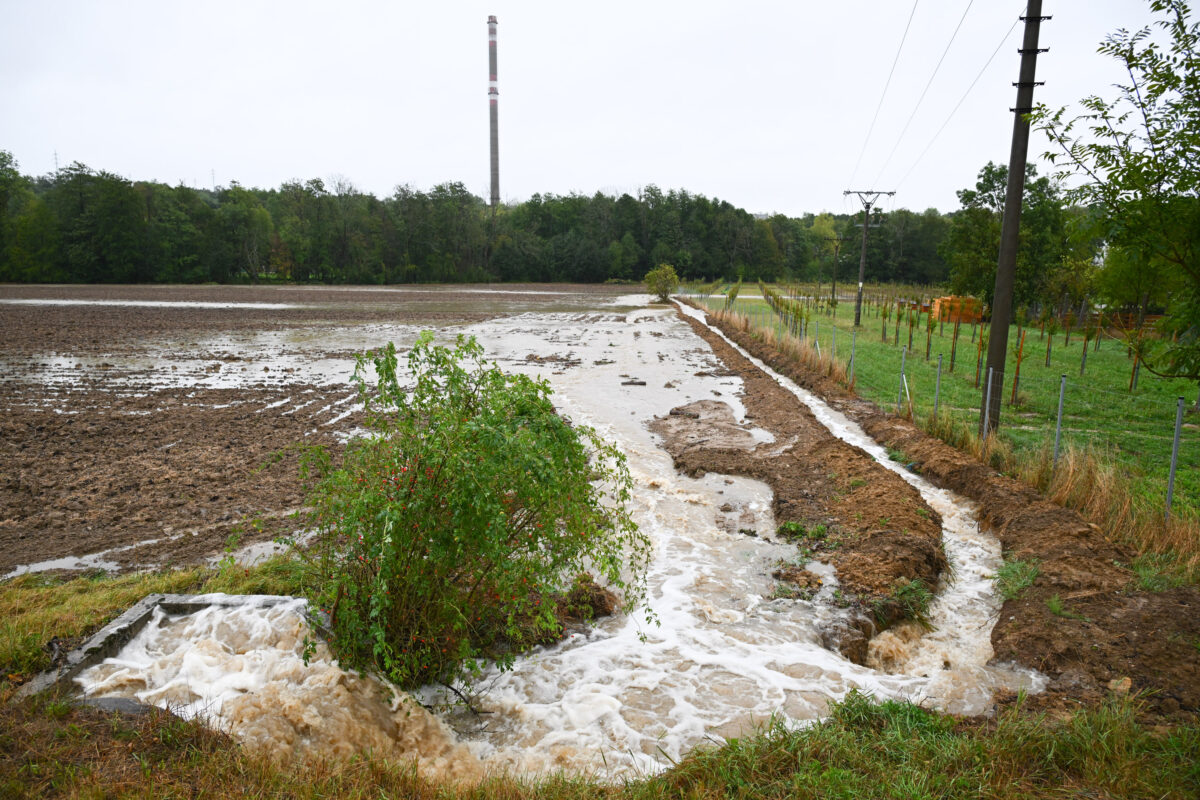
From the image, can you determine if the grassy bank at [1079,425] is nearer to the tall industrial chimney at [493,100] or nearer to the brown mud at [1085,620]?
the brown mud at [1085,620]

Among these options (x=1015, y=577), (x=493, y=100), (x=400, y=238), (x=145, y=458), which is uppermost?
(x=493, y=100)

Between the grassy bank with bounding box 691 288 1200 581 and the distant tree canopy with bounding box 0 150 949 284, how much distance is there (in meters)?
44.3

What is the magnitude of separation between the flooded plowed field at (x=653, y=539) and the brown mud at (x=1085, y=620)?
124 mm

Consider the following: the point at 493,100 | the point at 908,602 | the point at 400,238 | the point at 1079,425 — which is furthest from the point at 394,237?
the point at 908,602

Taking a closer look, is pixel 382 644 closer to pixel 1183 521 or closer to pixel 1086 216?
pixel 1086 216

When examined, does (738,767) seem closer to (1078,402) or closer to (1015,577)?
(1015,577)

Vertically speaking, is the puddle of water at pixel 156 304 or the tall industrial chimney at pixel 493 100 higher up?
the tall industrial chimney at pixel 493 100

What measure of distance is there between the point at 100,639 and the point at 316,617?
4.96 ft

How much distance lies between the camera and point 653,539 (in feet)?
27.6

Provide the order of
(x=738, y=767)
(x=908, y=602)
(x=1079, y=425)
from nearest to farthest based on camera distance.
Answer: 1. (x=738, y=767)
2. (x=908, y=602)
3. (x=1079, y=425)

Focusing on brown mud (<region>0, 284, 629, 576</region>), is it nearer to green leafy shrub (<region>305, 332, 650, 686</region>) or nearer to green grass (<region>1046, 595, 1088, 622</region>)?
green leafy shrub (<region>305, 332, 650, 686</region>)

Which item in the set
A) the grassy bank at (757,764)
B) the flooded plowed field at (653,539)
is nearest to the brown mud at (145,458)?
the flooded plowed field at (653,539)

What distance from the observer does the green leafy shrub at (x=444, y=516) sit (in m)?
4.29

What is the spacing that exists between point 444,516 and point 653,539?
14.5 feet
